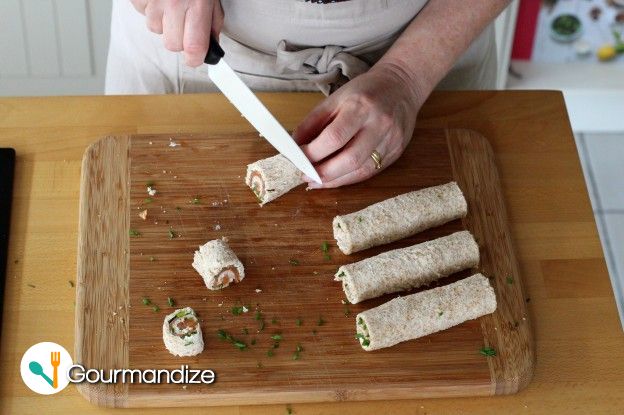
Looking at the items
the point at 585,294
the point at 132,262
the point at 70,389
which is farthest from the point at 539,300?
the point at 70,389

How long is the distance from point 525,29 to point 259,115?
1.83 metres

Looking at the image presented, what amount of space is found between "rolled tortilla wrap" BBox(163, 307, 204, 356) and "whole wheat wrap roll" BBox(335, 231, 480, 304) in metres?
0.31

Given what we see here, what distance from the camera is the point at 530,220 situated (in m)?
2.06

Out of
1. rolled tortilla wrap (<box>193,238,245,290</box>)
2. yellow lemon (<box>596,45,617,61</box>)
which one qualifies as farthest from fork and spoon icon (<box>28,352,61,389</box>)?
yellow lemon (<box>596,45,617,61</box>)

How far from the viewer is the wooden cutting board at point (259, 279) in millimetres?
1749

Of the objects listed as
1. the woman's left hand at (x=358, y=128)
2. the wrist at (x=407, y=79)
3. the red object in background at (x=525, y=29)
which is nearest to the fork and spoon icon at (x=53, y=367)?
the woman's left hand at (x=358, y=128)

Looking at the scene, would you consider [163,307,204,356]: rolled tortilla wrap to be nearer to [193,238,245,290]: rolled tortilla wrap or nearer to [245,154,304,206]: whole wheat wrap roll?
[193,238,245,290]: rolled tortilla wrap

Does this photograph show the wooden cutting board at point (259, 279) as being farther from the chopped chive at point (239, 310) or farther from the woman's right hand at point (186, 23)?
the woman's right hand at point (186, 23)

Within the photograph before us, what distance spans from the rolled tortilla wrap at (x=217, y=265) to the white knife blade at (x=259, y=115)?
0.80 ft

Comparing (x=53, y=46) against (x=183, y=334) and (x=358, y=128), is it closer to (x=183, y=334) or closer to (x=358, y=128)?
(x=358, y=128)

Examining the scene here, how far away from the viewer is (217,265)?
1803 mm

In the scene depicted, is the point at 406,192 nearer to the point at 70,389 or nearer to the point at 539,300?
the point at 539,300

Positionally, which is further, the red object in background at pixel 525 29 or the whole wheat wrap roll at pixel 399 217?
the red object in background at pixel 525 29

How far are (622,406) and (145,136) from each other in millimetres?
1160
